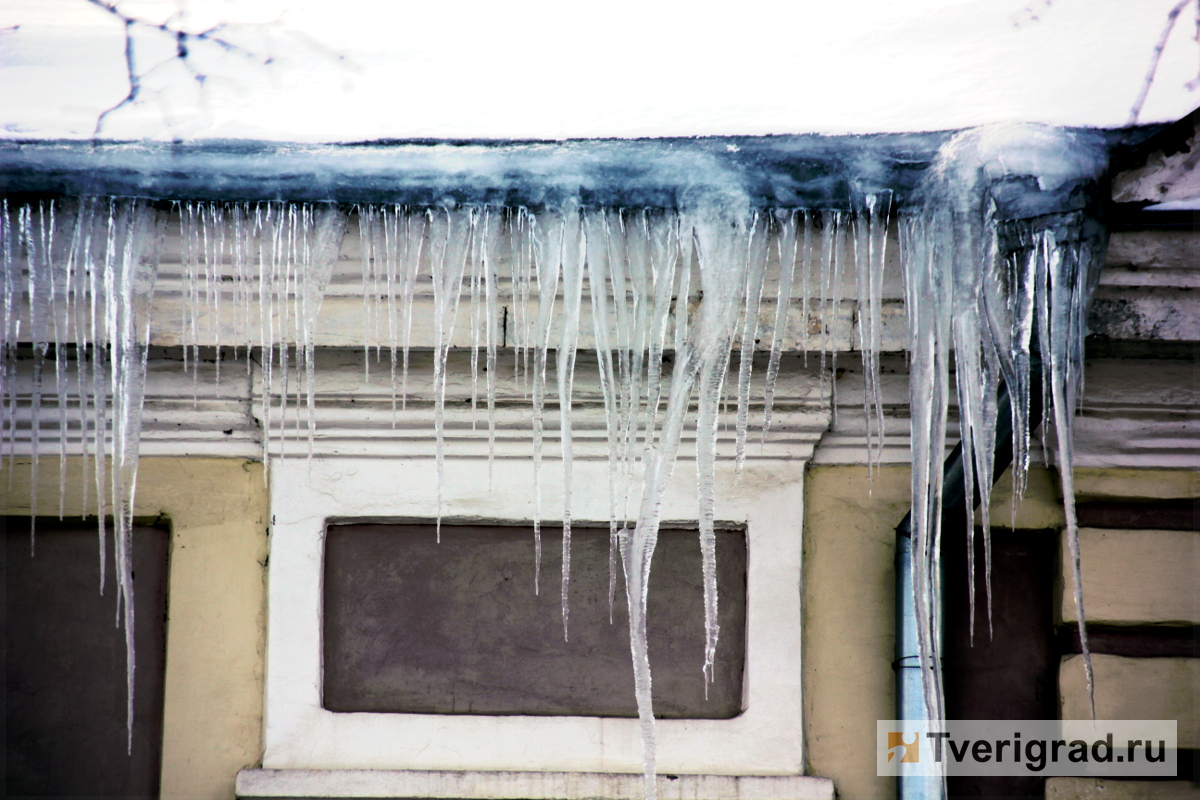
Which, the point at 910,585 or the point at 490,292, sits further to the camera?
the point at 910,585

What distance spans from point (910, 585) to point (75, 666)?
2.45 metres

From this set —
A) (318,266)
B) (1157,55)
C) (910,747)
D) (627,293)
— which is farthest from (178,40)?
(910,747)

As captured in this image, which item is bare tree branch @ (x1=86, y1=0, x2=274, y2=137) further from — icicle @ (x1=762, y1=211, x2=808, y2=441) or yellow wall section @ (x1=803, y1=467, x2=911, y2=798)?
yellow wall section @ (x1=803, y1=467, x2=911, y2=798)

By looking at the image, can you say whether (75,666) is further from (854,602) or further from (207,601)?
(854,602)

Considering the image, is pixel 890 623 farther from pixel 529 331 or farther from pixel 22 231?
pixel 22 231

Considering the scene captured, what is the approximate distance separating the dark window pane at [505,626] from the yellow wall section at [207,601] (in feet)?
0.76

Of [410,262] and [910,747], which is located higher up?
[410,262]

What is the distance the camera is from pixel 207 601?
7.52 feet

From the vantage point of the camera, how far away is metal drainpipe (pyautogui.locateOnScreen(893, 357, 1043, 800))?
2010 mm

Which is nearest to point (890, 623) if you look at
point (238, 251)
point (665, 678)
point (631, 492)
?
point (665, 678)

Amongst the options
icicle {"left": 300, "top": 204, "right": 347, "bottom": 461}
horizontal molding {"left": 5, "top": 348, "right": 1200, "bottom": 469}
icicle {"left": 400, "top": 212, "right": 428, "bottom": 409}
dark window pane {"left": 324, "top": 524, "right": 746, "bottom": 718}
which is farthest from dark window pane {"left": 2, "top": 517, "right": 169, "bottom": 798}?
icicle {"left": 400, "top": 212, "right": 428, "bottom": 409}

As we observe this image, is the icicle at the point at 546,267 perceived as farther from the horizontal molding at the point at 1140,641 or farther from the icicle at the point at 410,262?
the horizontal molding at the point at 1140,641

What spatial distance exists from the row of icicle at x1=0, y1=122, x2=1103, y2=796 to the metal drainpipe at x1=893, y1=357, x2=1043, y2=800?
0.10 m

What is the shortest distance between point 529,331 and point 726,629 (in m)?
1.07
